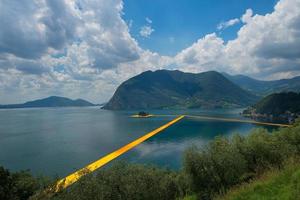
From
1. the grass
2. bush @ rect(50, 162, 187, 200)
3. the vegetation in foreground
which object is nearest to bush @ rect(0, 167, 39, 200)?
the vegetation in foreground

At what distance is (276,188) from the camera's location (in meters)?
9.16

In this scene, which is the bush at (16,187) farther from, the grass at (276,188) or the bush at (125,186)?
the grass at (276,188)

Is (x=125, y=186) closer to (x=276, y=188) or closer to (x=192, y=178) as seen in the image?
(x=192, y=178)

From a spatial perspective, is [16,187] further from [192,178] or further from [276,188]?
[276,188]

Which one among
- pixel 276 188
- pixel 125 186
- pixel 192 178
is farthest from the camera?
pixel 125 186

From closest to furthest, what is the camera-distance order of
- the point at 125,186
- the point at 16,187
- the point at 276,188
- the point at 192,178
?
the point at 276,188, the point at 192,178, the point at 125,186, the point at 16,187

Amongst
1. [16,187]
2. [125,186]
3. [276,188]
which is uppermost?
[276,188]

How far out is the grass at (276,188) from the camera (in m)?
8.38

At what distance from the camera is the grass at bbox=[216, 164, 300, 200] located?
8.38 metres

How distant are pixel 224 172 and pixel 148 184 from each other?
12.4 metres

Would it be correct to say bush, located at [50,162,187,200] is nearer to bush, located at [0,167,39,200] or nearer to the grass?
bush, located at [0,167,39,200]

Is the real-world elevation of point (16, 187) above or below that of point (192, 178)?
below

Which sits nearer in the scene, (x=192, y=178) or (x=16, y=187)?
(x=192, y=178)

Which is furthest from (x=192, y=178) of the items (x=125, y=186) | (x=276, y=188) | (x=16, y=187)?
(x=16, y=187)
